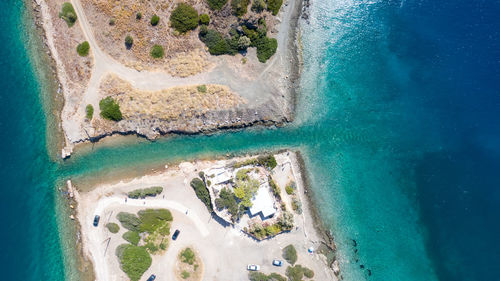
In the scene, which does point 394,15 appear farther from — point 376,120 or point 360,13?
point 376,120

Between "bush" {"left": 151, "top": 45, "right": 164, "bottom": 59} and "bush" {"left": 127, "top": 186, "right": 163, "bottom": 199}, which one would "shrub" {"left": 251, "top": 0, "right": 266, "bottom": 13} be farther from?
"bush" {"left": 127, "top": 186, "right": 163, "bottom": 199}

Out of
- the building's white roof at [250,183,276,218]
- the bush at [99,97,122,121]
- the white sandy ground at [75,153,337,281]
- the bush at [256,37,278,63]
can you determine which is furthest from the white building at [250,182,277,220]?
the bush at [99,97,122,121]

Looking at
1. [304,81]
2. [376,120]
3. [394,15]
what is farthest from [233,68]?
[394,15]

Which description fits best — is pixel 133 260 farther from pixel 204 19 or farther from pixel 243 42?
pixel 204 19

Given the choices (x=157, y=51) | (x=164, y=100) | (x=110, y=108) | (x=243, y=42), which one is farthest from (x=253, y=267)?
(x=157, y=51)

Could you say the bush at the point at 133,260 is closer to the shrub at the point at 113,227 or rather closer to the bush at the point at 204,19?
the shrub at the point at 113,227

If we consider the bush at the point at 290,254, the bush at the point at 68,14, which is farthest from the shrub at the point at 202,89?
A: the bush at the point at 290,254
